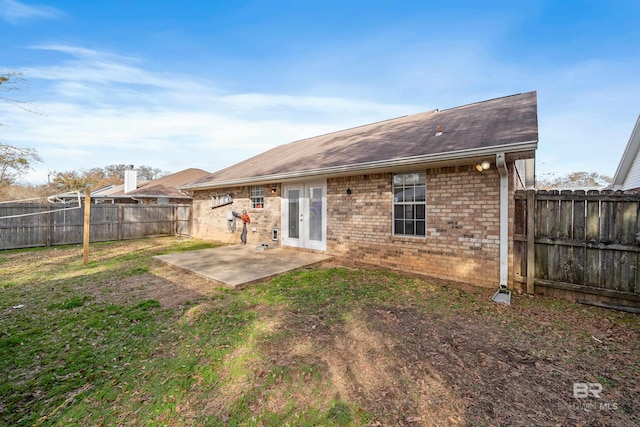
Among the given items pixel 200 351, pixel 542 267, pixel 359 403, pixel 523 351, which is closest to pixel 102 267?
pixel 200 351

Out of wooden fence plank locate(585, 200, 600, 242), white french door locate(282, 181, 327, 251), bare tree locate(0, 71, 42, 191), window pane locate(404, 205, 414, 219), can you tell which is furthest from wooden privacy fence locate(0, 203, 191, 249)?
wooden fence plank locate(585, 200, 600, 242)

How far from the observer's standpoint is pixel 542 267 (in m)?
4.90

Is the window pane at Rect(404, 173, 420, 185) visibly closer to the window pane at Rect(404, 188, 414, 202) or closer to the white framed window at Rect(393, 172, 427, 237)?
the white framed window at Rect(393, 172, 427, 237)

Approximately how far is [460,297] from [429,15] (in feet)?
28.6

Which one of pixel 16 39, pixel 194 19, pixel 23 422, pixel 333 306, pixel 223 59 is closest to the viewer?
pixel 23 422

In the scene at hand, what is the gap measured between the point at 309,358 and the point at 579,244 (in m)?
4.91

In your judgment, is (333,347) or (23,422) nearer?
(23,422)

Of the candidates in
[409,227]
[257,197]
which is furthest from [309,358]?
[257,197]

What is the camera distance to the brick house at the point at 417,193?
5.20 metres

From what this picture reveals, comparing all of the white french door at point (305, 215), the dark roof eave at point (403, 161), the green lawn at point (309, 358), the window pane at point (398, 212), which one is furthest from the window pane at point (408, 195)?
the white french door at point (305, 215)

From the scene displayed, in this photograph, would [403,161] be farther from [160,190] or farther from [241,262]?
[160,190]

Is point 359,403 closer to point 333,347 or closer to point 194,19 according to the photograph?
point 333,347

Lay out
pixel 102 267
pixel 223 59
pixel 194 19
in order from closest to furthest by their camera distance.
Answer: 1. pixel 102 267
2. pixel 194 19
3. pixel 223 59

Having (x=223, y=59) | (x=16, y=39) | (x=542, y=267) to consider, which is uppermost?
(x=223, y=59)
